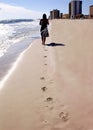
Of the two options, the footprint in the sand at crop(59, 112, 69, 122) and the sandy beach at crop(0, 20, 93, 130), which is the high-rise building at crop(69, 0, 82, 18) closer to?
the sandy beach at crop(0, 20, 93, 130)

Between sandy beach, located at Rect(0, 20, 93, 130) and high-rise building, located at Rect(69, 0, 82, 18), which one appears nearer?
sandy beach, located at Rect(0, 20, 93, 130)

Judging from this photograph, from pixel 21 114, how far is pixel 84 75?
2619 mm

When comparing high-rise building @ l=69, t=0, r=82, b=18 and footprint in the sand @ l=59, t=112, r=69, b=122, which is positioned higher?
high-rise building @ l=69, t=0, r=82, b=18

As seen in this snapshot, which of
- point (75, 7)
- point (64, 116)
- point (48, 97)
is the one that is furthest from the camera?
point (75, 7)

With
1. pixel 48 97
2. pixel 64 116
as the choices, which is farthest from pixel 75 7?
pixel 64 116

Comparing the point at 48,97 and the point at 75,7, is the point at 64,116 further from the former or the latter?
the point at 75,7

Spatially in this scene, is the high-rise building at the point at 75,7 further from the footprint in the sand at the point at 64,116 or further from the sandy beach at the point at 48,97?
the footprint in the sand at the point at 64,116

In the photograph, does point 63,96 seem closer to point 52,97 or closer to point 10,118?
point 52,97

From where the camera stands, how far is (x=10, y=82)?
21.8ft

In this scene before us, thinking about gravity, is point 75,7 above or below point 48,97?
above

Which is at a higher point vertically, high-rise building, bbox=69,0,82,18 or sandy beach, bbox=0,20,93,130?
high-rise building, bbox=69,0,82,18

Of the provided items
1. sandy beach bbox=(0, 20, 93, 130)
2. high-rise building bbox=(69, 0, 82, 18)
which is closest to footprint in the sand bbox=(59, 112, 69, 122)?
sandy beach bbox=(0, 20, 93, 130)

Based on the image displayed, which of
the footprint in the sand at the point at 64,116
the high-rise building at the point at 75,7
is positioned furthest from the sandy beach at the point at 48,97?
the high-rise building at the point at 75,7

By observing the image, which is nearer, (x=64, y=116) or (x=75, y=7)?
(x=64, y=116)
